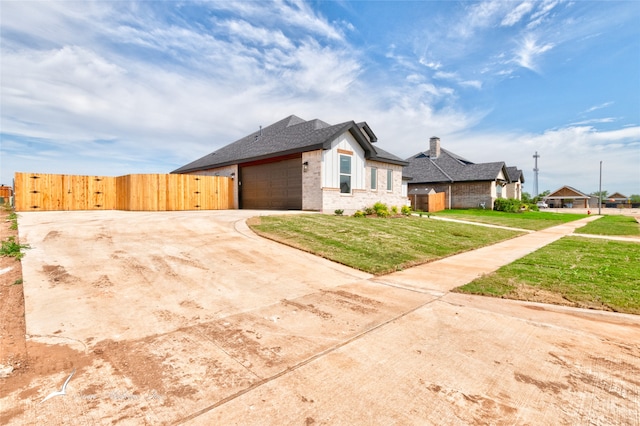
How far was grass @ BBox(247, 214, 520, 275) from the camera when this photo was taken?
688cm

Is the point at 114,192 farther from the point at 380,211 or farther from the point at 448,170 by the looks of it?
the point at 448,170

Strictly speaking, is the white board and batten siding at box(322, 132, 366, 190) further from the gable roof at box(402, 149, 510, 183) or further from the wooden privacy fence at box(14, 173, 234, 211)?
the gable roof at box(402, 149, 510, 183)

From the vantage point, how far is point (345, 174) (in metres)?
15.9

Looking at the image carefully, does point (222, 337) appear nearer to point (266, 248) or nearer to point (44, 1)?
point (266, 248)

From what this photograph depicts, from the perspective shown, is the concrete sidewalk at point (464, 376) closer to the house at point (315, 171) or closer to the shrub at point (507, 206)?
the house at point (315, 171)

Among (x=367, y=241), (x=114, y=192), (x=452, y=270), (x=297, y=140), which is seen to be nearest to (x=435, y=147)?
(x=297, y=140)

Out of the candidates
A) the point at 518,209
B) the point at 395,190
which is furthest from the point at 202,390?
the point at 518,209

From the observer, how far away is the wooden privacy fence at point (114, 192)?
600 inches

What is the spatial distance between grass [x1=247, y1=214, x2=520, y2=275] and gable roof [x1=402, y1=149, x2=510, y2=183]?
2086 centimetres

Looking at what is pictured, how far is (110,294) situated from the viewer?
4.11 meters

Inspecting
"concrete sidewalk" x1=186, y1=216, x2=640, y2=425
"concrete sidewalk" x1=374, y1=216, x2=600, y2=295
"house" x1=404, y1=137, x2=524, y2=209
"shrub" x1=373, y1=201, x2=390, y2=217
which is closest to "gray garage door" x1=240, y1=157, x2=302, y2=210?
"shrub" x1=373, y1=201, x2=390, y2=217

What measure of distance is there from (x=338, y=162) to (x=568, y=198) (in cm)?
7132

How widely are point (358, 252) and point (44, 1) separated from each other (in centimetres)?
1139

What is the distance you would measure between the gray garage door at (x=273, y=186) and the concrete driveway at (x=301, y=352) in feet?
36.0
